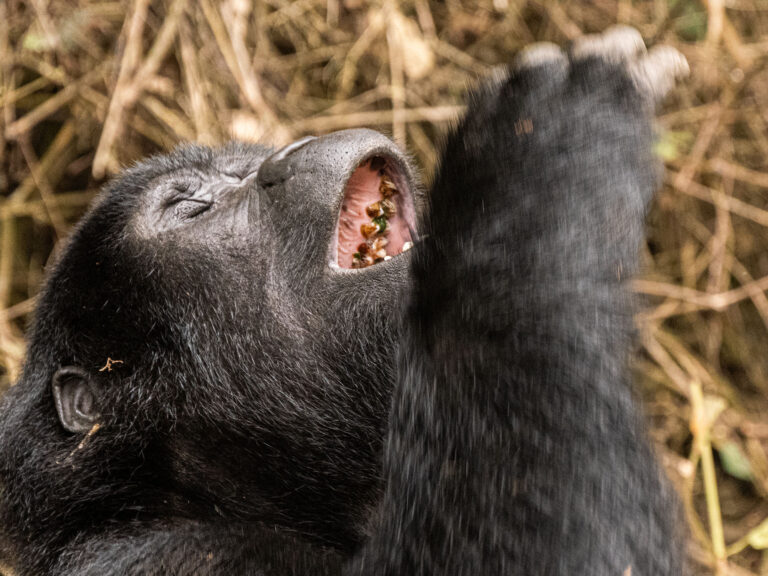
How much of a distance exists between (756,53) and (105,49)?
3088 millimetres

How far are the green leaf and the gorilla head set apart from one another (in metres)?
2.14

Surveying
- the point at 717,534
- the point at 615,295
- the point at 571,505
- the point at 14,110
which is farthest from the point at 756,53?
the point at 14,110

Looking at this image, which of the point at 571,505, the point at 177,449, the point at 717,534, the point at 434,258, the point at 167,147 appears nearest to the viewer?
the point at 571,505

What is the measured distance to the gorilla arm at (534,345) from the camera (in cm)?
126

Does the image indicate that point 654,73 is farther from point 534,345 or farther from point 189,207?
point 189,207

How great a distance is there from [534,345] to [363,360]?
60 cm

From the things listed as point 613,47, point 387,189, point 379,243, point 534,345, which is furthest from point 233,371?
point 613,47

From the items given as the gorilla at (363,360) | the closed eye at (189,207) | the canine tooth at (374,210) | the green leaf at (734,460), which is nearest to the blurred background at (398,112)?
the green leaf at (734,460)

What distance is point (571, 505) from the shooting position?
4.11 feet

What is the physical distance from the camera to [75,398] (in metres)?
1.96

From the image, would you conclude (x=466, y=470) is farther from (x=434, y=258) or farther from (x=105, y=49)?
(x=105, y=49)

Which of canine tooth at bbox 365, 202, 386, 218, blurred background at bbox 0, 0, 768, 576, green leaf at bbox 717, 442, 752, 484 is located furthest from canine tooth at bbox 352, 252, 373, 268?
green leaf at bbox 717, 442, 752, 484

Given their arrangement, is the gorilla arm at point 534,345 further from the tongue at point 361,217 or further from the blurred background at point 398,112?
the blurred background at point 398,112

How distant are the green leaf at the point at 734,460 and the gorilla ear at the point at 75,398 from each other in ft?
8.60
